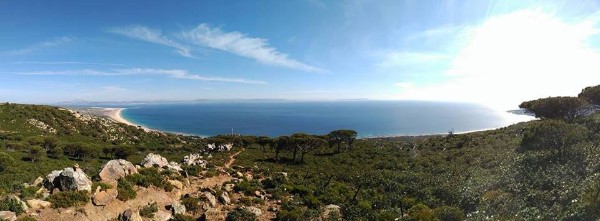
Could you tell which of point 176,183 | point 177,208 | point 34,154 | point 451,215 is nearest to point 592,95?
point 451,215

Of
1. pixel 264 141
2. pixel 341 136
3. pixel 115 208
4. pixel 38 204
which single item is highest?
pixel 38 204

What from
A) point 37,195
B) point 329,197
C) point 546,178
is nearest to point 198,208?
point 37,195

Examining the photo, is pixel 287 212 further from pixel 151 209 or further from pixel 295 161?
pixel 295 161

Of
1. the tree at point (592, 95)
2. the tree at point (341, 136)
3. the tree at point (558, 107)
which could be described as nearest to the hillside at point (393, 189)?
the tree at point (558, 107)

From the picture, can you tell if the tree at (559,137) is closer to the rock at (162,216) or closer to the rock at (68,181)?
the rock at (162,216)

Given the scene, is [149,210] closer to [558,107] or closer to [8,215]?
[8,215]

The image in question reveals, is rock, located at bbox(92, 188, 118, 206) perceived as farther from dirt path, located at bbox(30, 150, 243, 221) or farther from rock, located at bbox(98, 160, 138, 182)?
rock, located at bbox(98, 160, 138, 182)

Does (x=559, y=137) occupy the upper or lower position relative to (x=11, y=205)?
upper
